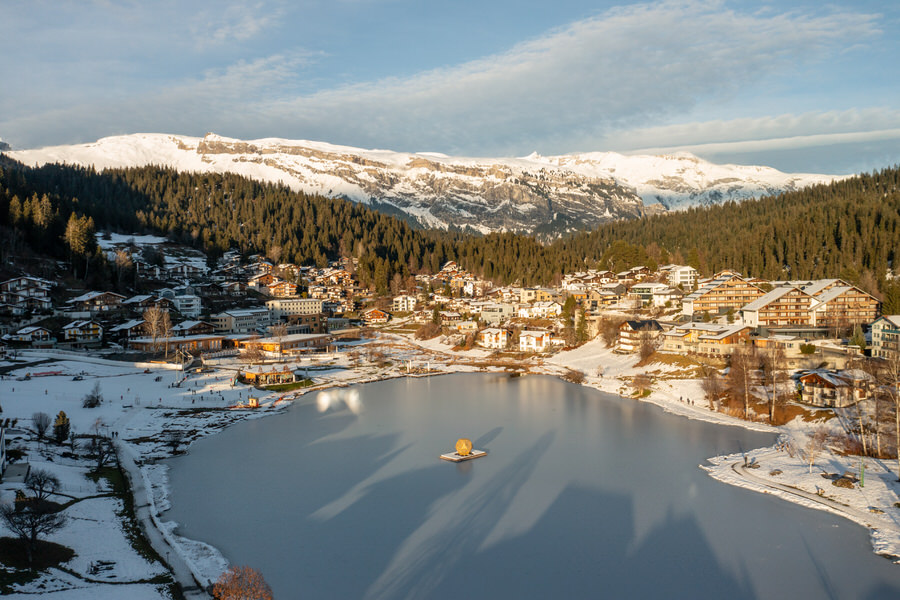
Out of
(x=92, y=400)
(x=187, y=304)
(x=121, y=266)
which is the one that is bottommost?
(x=92, y=400)

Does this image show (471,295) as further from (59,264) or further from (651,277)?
(59,264)

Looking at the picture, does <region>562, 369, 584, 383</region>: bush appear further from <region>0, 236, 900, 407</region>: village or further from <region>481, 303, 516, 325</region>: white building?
<region>481, 303, 516, 325</region>: white building

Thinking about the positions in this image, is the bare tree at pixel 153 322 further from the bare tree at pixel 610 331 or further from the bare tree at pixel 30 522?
the bare tree at pixel 610 331

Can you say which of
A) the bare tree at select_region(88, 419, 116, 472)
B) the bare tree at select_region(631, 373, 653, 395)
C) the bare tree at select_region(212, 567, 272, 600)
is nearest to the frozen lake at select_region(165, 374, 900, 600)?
the bare tree at select_region(212, 567, 272, 600)

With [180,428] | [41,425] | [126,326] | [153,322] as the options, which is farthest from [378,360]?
[41,425]

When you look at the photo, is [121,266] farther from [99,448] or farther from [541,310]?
[99,448]

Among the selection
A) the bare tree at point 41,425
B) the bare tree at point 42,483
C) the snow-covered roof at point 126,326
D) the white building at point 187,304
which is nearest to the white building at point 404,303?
the white building at point 187,304

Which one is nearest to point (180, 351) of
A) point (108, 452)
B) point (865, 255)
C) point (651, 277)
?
point (108, 452)
